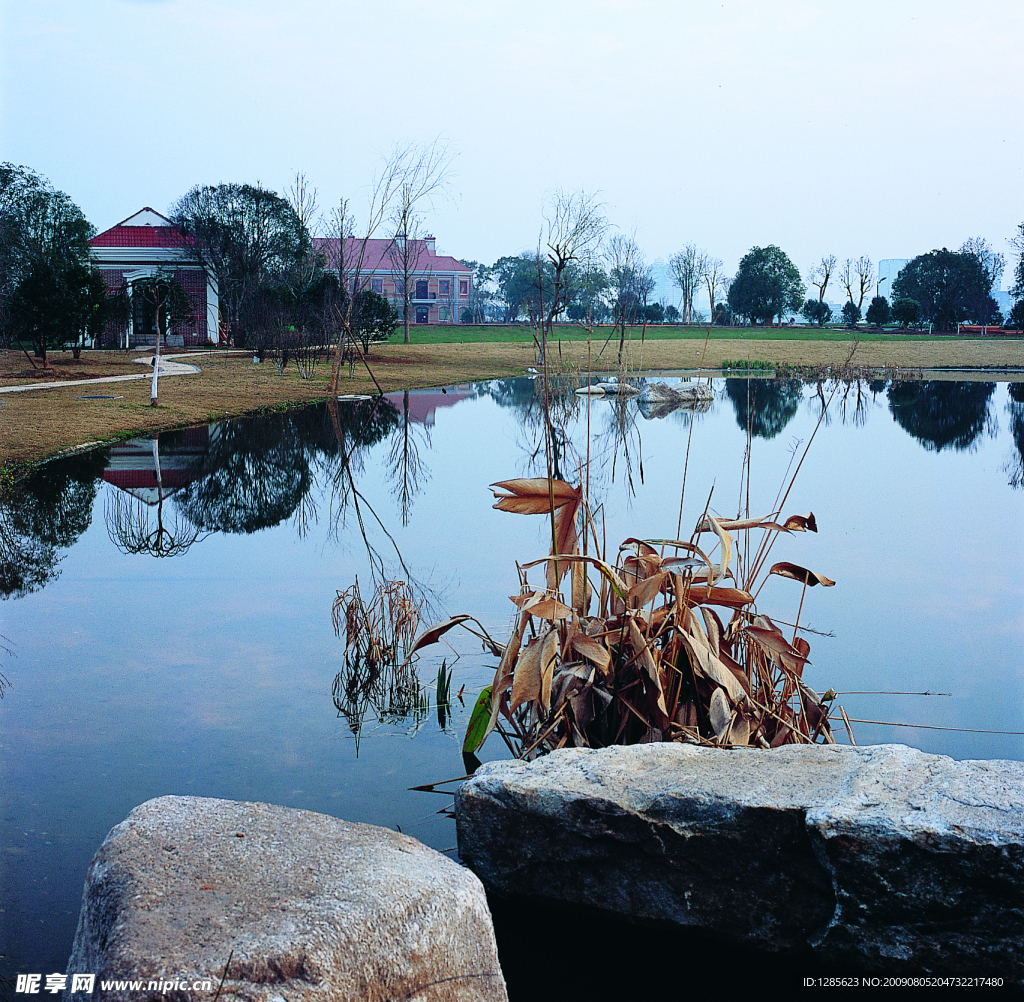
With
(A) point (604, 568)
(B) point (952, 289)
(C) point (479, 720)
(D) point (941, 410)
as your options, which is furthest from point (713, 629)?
(B) point (952, 289)

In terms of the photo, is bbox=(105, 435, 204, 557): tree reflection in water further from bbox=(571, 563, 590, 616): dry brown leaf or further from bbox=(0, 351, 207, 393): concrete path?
bbox=(0, 351, 207, 393): concrete path

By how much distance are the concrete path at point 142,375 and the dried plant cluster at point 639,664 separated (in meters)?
17.7

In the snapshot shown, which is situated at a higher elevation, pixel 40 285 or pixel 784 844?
pixel 40 285

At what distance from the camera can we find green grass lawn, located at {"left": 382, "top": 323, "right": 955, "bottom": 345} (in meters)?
49.4

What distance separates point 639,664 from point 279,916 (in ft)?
6.79

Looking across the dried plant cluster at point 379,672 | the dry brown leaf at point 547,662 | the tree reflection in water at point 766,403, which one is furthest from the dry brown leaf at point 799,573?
the tree reflection in water at point 766,403

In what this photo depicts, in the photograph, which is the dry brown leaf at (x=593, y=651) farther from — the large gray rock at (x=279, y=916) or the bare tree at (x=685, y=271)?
the bare tree at (x=685, y=271)

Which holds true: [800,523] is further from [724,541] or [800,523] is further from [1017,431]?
[1017,431]

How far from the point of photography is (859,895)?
2709mm

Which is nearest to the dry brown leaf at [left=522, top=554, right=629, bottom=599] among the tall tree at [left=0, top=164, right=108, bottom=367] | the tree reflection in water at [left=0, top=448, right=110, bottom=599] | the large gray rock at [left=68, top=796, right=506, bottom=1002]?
the large gray rock at [left=68, top=796, right=506, bottom=1002]

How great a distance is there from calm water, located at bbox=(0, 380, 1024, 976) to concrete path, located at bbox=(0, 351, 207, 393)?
6297 mm

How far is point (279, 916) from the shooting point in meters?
2.13

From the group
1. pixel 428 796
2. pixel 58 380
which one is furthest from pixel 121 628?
pixel 58 380

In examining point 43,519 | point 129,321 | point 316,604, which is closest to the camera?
point 316,604
